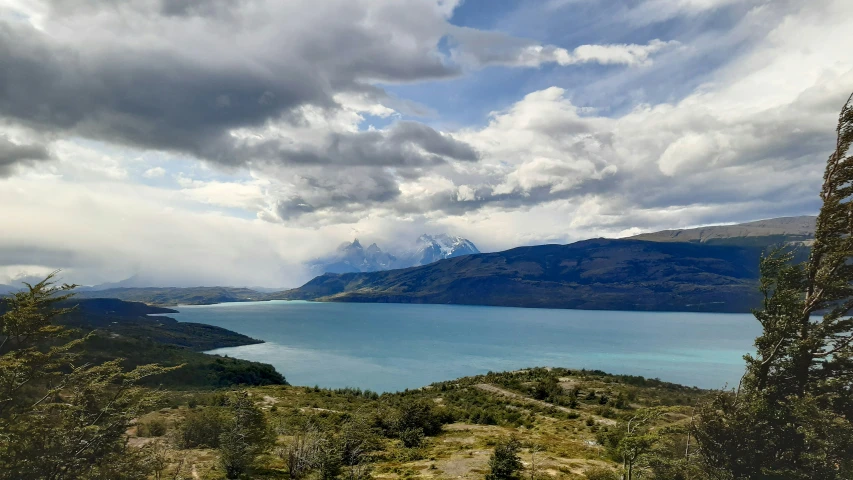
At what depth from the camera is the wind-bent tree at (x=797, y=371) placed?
12.8 metres

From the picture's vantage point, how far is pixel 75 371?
13180mm

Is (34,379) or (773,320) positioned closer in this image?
(34,379)

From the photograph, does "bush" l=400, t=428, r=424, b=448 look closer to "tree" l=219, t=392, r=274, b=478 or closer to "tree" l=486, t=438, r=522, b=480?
"tree" l=486, t=438, r=522, b=480

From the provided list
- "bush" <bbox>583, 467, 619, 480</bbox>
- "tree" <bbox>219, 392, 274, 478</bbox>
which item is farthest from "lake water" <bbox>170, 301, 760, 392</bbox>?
"bush" <bbox>583, 467, 619, 480</bbox>

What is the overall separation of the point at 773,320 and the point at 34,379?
26.1 meters

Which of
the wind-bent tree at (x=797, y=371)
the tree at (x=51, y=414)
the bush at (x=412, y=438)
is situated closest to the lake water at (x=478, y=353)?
the bush at (x=412, y=438)

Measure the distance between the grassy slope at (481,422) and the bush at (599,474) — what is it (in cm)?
63

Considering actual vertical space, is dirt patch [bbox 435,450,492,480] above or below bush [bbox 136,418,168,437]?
below

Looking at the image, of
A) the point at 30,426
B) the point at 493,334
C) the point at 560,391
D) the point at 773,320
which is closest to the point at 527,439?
the point at 773,320

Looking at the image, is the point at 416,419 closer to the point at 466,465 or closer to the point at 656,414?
the point at 466,465

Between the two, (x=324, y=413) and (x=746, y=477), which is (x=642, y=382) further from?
(x=746, y=477)

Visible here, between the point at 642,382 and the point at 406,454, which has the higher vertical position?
the point at 406,454

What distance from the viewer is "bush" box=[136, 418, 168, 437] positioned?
2603 cm

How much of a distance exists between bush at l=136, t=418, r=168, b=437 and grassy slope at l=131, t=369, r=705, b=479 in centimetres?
64
